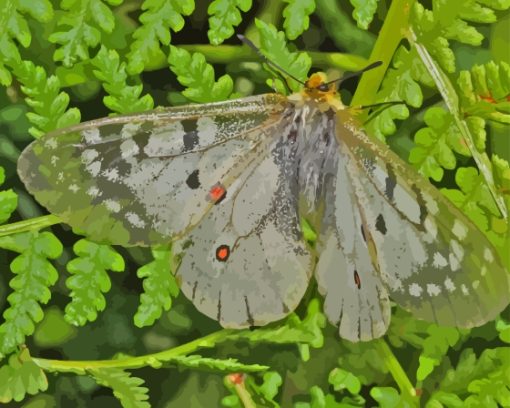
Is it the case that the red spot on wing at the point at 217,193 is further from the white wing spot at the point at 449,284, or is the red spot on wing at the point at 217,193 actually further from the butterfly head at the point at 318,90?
the white wing spot at the point at 449,284

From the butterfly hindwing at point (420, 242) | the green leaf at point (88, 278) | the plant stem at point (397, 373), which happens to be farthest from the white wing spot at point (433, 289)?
the green leaf at point (88, 278)

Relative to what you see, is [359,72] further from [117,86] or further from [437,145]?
[117,86]

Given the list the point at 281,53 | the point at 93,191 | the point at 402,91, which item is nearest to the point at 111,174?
the point at 93,191

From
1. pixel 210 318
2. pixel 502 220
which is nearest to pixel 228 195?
pixel 210 318

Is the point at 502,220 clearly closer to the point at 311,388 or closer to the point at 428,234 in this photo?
the point at 428,234

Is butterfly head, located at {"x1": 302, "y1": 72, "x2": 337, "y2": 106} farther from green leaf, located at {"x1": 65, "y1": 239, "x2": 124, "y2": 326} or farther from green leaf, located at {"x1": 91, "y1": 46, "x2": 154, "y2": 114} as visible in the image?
green leaf, located at {"x1": 65, "y1": 239, "x2": 124, "y2": 326}

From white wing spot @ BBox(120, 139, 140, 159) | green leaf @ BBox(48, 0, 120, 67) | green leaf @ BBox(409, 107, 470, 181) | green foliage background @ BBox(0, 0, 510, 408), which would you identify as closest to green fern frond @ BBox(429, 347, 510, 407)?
green foliage background @ BBox(0, 0, 510, 408)
